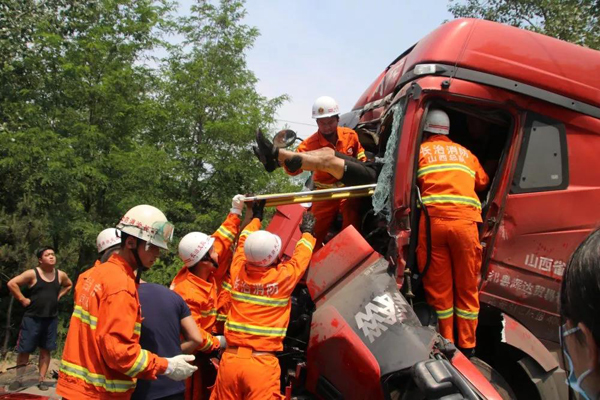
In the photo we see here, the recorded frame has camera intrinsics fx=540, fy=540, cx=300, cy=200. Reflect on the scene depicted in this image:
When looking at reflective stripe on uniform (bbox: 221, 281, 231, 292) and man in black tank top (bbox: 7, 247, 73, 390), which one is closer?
reflective stripe on uniform (bbox: 221, 281, 231, 292)

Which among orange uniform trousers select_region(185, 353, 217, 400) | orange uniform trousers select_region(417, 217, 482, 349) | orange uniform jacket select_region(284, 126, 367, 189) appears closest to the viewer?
orange uniform trousers select_region(417, 217, 482, 349)

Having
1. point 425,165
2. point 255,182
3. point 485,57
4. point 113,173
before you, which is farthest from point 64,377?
point 255,182

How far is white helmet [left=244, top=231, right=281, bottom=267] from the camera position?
3624 millimetres

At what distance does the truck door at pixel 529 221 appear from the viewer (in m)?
3.51

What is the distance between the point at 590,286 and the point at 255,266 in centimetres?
291

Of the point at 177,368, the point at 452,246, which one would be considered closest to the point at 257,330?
the point at 177,368

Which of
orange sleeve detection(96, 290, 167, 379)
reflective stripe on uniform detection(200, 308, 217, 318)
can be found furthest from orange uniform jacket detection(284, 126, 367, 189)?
orange sleeve detection(96, 290, 167, 379)

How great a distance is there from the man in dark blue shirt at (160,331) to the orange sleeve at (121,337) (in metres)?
0.39

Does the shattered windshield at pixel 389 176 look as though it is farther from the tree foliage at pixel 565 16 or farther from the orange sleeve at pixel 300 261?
the tree foliage at pixel 565 16

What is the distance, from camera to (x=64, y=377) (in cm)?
273

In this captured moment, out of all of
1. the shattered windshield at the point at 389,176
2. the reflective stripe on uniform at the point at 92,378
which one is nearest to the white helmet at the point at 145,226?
the reflective stripe on uniform at the point at 92,378

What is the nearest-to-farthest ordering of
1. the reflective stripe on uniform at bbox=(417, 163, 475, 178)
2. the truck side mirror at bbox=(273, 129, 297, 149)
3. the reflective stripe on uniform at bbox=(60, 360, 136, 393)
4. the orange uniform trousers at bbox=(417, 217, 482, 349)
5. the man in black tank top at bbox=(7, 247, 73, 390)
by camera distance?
the reflective stripe on uniform at bbox=(60, 360, 136, 393) → the orange uniform trousers at bbox=(417, 217, 482, 349) → the reflective stripe on uniform at bbox=(417, 163, 475, 178) → the truck side mirror at bbox=(273, 129, 297, 149) → the man in black tank top at bbox=(7, 247, 73, 390)

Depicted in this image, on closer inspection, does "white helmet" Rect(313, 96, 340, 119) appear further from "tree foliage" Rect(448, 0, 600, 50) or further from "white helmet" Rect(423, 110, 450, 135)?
"tree foliage" Rect(448, 0, 600, 50)

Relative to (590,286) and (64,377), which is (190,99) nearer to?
(64,377)
